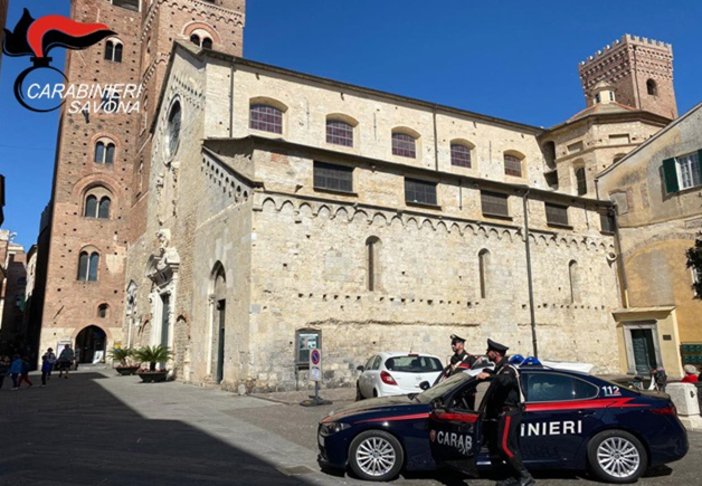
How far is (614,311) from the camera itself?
76.9 ft

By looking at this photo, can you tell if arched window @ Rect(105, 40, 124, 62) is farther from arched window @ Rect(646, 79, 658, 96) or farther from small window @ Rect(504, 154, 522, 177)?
arched window @ Rect(646, 79, 658, 96)

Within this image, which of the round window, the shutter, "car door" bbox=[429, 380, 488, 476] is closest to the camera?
"car door" bbox=[429, 380, 488, 476]

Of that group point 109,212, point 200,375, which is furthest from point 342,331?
point 109,212

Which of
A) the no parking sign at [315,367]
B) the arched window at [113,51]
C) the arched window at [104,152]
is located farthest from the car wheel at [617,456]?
the arched window at [113,51]

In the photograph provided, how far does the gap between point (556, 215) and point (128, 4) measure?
35425 mm

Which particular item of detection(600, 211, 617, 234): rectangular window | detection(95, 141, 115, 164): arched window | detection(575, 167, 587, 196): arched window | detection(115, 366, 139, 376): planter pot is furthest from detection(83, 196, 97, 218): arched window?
detection(600, 211, 617, 234): rectangular window

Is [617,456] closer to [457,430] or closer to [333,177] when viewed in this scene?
[457,430]

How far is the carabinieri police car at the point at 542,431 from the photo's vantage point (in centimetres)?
621

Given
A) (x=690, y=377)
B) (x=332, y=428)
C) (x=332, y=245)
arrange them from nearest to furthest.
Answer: (x=332, y=428)
(x=690, y=377)
(x=332, y=245)

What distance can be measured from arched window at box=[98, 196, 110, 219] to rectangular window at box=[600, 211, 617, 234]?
30.1m

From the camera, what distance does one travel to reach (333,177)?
18.3 meters

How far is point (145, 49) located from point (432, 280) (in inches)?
A: 1085

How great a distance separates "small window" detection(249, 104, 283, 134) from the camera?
22.7 metres

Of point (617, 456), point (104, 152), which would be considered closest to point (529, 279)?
point (617, 456)
